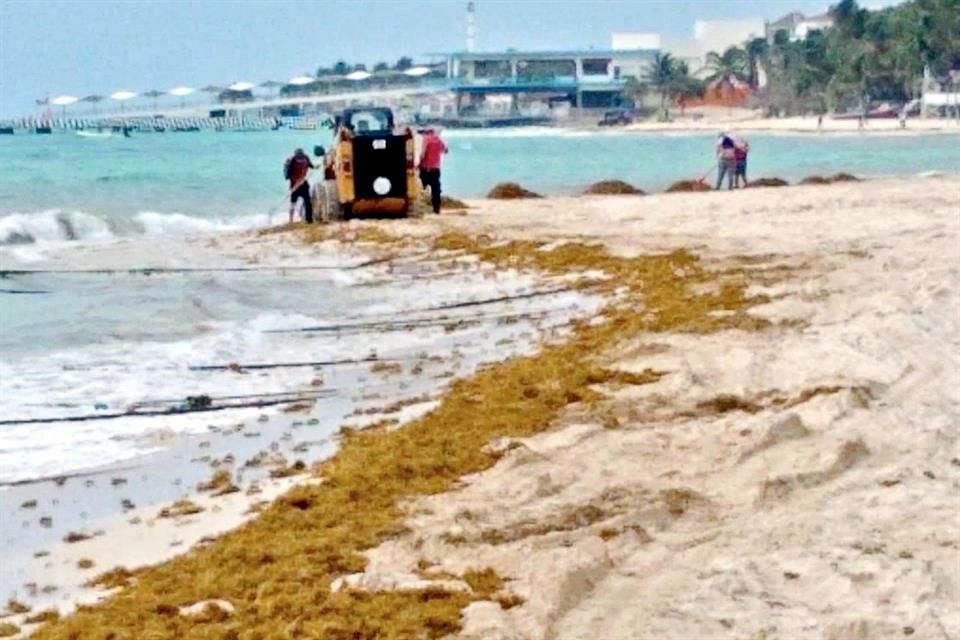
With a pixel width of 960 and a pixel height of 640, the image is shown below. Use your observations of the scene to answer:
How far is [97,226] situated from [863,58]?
9914 cm

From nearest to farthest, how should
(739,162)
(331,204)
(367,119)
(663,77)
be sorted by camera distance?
(367,119), (331,204), (739,162), (663,77)

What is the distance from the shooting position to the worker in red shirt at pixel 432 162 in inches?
953

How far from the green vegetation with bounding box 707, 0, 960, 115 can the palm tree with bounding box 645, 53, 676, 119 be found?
1117 cm

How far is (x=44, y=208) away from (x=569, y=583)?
32.9 meters

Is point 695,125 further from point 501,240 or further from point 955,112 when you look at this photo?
point 501,240

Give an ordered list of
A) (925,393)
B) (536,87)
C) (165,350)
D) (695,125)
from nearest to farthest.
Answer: (925,393)
(165,350)
(695,125)
(536,87)

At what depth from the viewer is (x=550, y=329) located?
40.2 ft

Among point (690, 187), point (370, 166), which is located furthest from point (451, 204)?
point (690, 187)

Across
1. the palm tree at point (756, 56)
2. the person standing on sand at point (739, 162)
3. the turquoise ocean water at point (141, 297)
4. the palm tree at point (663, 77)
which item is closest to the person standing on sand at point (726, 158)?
the person standing on sand at point (739, 162)

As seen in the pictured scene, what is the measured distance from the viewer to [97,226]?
100 ft

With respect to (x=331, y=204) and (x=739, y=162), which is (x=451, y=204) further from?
(x=739, y=162)

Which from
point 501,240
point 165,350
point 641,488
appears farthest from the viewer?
point 501,240

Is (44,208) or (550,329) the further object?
(44,208)

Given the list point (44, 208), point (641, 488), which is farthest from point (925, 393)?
point (44, 208)
